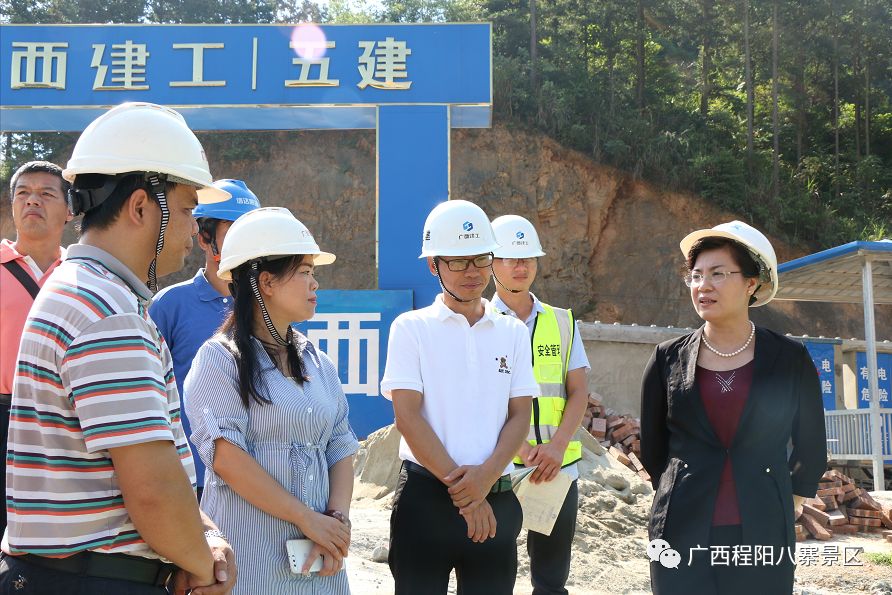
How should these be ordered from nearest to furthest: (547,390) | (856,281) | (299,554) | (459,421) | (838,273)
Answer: (299,554)
(459,421)
(547,390)
(838,273)
(856,281)

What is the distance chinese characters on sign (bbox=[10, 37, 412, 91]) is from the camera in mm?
9117

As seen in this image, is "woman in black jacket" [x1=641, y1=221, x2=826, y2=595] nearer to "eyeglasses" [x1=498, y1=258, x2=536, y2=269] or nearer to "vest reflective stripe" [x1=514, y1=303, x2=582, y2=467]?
"vest reflective stripe" [x1=514, y1=303, x2=582, y2=467]

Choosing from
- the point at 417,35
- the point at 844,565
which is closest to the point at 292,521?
the point at 844,565

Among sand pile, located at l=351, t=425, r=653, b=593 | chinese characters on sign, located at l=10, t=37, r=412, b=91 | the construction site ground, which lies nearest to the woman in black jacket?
the construction site ground

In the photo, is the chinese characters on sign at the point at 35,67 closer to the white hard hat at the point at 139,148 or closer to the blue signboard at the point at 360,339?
the blue signboard at the point at 360,339

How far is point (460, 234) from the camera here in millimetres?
3551

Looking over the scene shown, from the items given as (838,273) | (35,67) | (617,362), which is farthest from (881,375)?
(35,67)

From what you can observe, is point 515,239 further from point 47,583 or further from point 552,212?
point 552,212

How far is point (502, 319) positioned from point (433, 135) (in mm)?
5628

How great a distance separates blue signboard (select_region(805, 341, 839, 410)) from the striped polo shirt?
564 inches

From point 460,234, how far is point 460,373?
606mm

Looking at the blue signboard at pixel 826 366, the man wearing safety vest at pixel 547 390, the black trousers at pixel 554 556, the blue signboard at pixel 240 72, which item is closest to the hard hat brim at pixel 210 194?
the man wearing safety vest at pixel 547 390

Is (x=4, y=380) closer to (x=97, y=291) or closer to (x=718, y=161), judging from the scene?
(x=97, y=291)

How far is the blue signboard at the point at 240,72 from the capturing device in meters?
9.12
